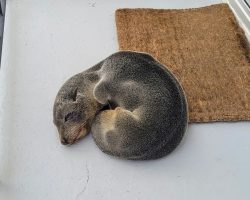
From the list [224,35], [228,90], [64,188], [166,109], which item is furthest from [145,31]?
[64,188]

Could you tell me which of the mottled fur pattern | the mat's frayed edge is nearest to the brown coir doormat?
the mat's frayed edge

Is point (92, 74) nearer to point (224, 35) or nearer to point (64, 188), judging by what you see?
point (64, 188)

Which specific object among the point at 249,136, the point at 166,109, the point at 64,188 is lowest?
the point at 249,136

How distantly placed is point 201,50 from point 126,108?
23.9 inches

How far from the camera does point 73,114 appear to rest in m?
1.55

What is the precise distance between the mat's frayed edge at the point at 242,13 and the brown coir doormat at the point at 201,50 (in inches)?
2.2

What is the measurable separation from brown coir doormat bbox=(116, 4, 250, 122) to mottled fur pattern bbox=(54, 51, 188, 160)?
227mm

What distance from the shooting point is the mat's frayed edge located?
2.13m

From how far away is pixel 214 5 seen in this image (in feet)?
7.34

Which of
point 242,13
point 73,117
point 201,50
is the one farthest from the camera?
point 242,13

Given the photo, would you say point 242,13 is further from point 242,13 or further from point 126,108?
point 126,108

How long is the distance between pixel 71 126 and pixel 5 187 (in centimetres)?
32

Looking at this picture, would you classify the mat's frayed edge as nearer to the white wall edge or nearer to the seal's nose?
the white wall edge

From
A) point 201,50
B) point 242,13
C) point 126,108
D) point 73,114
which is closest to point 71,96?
point 73,114
